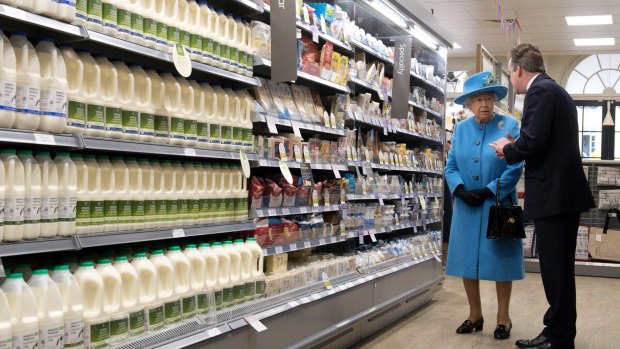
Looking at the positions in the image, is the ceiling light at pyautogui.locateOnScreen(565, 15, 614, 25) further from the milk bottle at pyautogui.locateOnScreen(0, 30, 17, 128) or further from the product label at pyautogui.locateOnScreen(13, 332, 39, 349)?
the product label at pyautogui.locateOnScreen(13, 332, 39, 349)

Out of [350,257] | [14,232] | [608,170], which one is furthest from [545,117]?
[608,170]

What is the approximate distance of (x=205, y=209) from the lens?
3395mm

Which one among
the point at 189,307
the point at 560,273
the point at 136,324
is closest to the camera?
the point at 136,324

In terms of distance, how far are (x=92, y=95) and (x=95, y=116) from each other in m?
0.08

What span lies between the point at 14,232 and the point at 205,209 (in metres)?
1.19

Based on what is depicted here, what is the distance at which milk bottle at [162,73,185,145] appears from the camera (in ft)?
10.2

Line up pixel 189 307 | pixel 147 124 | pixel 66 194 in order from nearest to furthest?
pixel 66 194 → pixel 147 124 → pixel 189 307

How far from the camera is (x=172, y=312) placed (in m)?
3.01

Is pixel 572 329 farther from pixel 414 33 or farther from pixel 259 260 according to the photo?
pixel 414 33

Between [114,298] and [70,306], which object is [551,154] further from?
[70,306]

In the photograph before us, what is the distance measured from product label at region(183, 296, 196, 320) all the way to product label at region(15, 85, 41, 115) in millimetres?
1148

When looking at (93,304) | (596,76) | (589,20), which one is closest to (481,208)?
(93,304)

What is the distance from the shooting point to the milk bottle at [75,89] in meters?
2.56

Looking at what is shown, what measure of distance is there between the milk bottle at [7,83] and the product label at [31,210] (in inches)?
10.6
